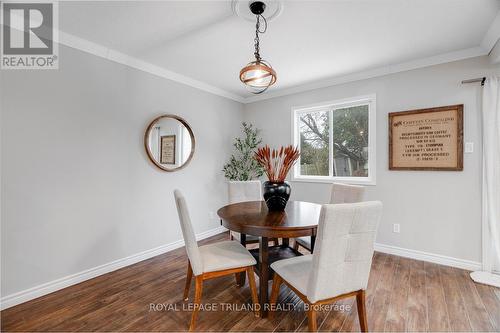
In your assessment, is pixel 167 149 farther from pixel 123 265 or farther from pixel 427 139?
pixel 427 139

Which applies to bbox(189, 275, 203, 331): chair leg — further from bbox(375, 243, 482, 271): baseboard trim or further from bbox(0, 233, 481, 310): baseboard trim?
bbox(375, 243, 482, 271): baseboard trim

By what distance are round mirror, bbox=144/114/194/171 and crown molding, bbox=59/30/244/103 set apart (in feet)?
1.88

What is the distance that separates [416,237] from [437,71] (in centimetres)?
201

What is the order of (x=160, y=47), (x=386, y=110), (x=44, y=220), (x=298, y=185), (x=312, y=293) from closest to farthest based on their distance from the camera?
(x=312, y=293) < (x=44, y=220) < (x=160, y=47) < (x=386, y=110) < (x=298, y=185)

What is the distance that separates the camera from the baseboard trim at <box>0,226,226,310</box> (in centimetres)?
195

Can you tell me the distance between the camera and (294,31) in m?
2.19

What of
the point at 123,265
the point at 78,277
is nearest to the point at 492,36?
the point at 123,265

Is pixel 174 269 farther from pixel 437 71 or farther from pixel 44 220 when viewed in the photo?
pixel 437 71

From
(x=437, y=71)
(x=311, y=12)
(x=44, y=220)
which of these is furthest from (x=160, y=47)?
(x=437, y=71)

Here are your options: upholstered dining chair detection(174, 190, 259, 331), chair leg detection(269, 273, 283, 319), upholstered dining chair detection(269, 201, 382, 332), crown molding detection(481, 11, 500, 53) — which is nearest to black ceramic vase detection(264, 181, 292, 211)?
upholstered dining chair detection(174, 190, 259, 331)

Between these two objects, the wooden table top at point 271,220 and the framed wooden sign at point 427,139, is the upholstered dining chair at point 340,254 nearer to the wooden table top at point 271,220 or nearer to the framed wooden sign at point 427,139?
the wooden table top at point 271,220

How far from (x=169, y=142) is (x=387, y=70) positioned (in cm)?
305

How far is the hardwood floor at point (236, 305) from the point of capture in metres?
1.70

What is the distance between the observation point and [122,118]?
270cm
